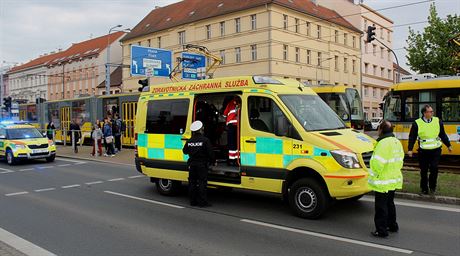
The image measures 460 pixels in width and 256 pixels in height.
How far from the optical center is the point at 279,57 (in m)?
50.0

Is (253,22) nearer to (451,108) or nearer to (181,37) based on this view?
(181,37)

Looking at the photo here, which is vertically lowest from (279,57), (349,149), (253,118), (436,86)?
(349,149)

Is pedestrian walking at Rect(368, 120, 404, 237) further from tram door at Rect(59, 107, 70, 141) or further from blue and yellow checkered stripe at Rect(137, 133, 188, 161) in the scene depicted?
tram door at Rect(59, 107, 70, 141)

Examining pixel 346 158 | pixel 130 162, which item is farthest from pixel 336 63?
pixel 346 158

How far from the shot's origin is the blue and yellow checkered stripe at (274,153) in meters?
7.35

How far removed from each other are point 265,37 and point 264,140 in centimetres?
4252

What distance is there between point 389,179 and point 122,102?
20.5m

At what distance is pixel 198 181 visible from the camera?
868 cm

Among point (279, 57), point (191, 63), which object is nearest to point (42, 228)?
point (191, 63)

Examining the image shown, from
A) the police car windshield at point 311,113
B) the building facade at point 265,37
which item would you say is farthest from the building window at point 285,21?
the police car windshield at point 311,113

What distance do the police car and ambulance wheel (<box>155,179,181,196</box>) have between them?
32.2ft

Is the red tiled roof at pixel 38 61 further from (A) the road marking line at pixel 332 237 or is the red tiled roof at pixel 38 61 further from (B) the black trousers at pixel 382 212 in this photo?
(B) the black trousers at pixel 382 212

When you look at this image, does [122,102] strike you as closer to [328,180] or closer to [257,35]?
[328,180]

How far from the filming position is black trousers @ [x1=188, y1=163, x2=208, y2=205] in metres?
8.62
